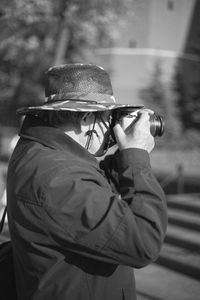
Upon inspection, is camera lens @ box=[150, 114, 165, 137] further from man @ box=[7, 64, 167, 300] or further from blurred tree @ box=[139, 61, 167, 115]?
blurred tree @ box=[139, 61, 167, 115]

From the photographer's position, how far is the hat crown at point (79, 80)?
163cm

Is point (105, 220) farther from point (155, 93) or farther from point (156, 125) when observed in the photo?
point (155, 93)

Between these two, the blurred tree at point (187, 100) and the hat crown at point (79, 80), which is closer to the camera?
the hat crown at point (79, 80)

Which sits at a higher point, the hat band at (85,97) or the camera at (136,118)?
the hat band at (85,97)

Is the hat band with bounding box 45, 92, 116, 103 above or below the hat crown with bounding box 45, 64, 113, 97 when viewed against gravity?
below

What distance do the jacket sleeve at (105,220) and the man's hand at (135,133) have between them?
145 mm

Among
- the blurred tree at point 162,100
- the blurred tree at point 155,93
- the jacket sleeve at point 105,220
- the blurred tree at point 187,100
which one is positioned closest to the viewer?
the jacket sleeve at point 105,220

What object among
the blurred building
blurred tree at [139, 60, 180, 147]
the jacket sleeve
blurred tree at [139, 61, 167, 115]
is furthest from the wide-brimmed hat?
the blurred building

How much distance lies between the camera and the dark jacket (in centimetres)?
141

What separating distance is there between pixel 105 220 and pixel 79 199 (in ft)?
0.31

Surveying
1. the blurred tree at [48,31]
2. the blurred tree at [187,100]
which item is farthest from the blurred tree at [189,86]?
the blurred tree at [48,31]

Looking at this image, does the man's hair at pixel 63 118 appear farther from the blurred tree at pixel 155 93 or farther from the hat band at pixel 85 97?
the blurred tree at pixel 155 93

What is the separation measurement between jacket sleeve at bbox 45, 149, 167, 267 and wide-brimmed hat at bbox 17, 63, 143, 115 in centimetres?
25

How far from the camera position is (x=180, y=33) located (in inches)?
969
